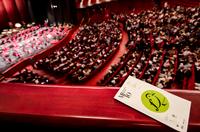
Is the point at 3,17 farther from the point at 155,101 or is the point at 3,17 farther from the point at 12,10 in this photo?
the point at 155,101

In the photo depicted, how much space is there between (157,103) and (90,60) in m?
8.73

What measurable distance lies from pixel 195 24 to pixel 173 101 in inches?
416

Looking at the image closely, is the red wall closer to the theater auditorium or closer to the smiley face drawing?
the theater auditorium

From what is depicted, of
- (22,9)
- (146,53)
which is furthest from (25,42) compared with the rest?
(146,53)

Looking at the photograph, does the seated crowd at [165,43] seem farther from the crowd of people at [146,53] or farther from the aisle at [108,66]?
Answer: the aisle at [108,66]

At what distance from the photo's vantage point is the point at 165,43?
32.6 ft

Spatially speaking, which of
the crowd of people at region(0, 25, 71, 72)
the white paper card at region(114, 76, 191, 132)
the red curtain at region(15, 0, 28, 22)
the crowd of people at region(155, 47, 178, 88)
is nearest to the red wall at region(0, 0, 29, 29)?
the red curtain at region(15, 0, 28, 22)

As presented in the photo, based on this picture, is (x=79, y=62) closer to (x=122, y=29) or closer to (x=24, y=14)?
(x=122, y=29)

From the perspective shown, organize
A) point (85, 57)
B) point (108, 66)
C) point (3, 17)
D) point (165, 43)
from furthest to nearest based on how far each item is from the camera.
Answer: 1. point (3, 17)
2. point (85, 57)
3. point (165, 43)
4. point (108, 66)

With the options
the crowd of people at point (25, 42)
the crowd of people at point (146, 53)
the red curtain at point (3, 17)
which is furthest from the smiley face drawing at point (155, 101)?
the red curtain at point (3, 17)

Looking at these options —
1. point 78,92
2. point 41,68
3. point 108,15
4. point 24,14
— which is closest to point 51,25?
point 24,14

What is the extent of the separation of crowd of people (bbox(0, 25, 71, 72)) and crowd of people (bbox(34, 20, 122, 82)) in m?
2.29

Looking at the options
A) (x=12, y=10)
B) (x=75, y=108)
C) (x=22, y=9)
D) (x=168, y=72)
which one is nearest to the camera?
(x=75, y=108)

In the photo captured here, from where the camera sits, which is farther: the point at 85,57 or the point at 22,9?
the point at 22,9
